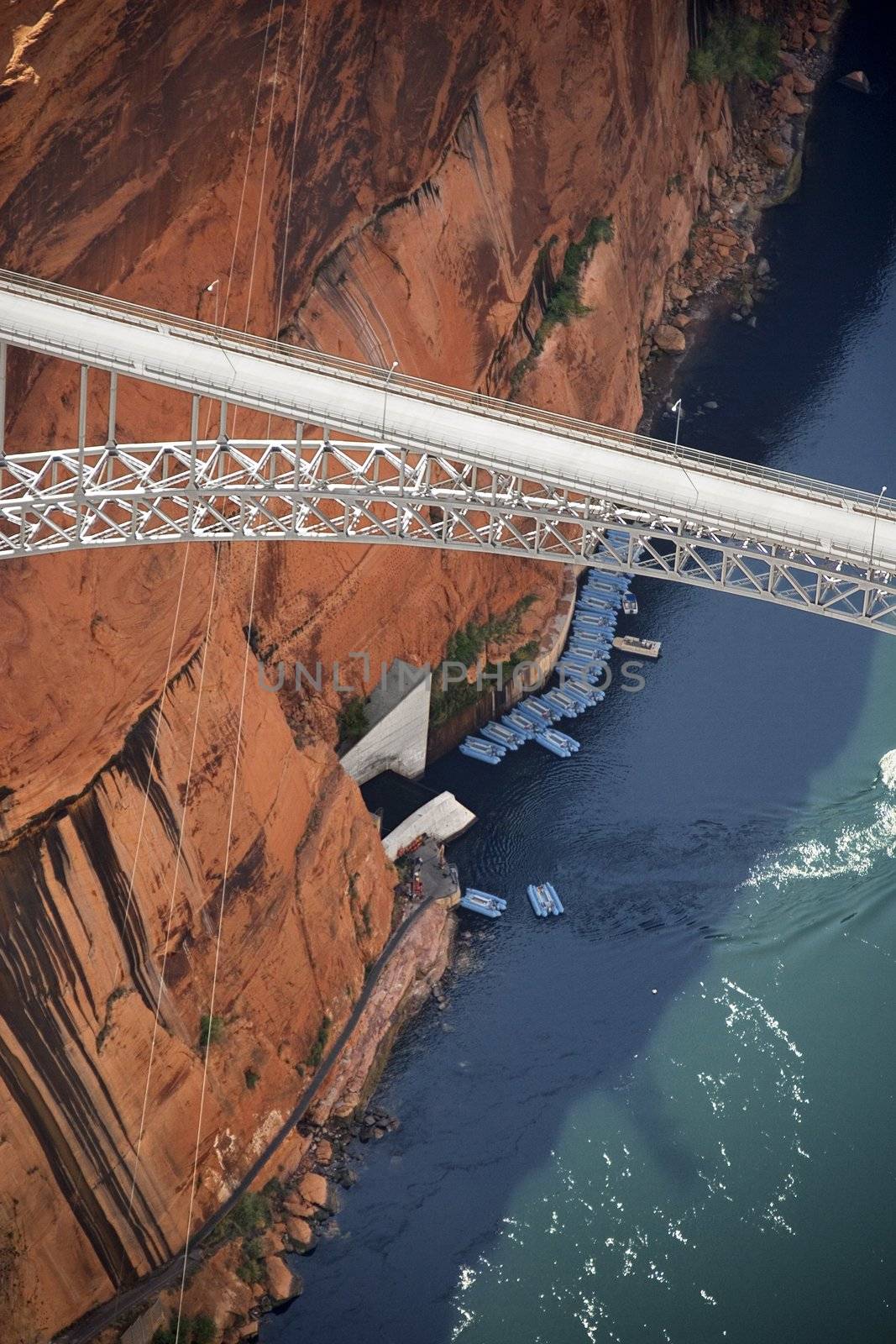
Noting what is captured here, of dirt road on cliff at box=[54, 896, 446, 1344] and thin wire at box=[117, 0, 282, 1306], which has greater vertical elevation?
thin wire at box=[117, 0, 282, 1306]

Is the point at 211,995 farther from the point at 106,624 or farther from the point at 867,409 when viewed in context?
the point at 867,409

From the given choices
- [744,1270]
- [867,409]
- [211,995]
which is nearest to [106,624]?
[211,995]

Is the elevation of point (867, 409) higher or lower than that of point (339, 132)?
lower

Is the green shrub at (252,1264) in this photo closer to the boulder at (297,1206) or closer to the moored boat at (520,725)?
the boulder at (297,1206)

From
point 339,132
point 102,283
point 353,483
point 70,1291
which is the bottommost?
point 70,1291

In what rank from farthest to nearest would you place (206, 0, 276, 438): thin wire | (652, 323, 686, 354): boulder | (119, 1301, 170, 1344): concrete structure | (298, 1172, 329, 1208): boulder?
(652, 323, 686, 354): boulder, (298, 1172, 329, 1208): boulder, (206, 0, 276, 438): thin wire, (119, 1301, 170, 1344): concrete structure

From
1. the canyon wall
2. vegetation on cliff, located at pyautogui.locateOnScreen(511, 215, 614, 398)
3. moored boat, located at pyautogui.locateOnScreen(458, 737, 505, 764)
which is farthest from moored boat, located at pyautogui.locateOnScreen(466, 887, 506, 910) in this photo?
vegetation on cliff, located at pyautogui.locateOnScreen(511, 215, 614, 398)

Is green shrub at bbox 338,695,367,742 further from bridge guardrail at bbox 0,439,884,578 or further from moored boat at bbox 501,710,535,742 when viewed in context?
bridge guardrail at bbox 0,439,884,578
